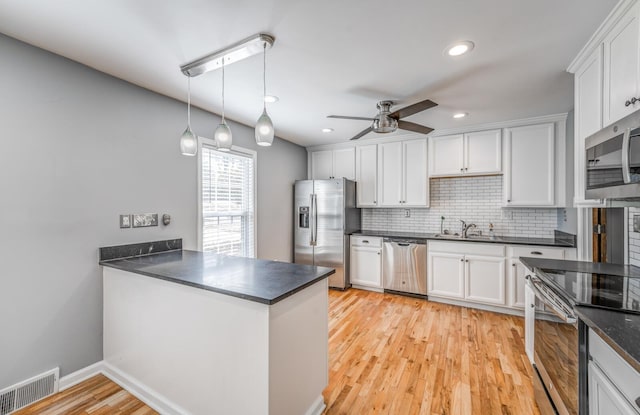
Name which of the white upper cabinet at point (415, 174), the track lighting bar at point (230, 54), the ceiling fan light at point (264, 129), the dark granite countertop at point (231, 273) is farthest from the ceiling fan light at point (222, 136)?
the white upper cabinet at point (415, 174)

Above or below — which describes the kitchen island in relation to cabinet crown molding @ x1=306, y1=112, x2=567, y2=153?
below

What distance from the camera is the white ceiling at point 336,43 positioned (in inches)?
60.1

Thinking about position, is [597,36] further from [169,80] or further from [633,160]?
[169,80]

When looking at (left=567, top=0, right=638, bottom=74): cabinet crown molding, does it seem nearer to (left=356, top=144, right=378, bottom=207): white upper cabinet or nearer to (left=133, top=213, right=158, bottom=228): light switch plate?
(left=356, top=144, right=378, bottom=207): white upper cabinet

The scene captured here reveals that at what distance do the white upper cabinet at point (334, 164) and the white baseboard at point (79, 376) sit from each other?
3.77 meters

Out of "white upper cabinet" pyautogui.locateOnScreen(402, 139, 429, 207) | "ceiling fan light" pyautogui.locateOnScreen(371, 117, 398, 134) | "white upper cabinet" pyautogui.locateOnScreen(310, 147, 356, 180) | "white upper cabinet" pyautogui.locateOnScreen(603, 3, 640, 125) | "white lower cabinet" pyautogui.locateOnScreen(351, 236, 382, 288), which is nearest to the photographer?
"white upper cabinet" pyautogui.locateOnScreen(603, 3, 640, 125)

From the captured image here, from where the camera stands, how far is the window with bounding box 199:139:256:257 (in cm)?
316

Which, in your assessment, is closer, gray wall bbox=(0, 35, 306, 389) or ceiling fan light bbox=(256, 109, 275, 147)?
ceiling fan light bbox=(256, 109, 275, 147)

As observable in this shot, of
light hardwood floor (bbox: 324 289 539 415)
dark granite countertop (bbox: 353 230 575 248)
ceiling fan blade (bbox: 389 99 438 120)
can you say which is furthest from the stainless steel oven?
dark granite countertop (bbox: 353 230 575 248)

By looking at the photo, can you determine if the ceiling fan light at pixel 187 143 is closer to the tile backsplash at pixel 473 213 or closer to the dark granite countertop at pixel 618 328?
the dark granite countertop at pixel 618 328

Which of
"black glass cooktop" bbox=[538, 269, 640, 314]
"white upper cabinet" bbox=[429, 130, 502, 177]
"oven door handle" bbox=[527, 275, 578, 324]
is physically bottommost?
"oven door handle" bbox=[527, 275, 578, 324]

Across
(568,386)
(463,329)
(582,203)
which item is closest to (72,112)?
(568,386)

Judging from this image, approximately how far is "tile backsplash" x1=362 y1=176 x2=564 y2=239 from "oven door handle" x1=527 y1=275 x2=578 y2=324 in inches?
86.5

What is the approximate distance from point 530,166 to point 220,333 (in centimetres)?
394
